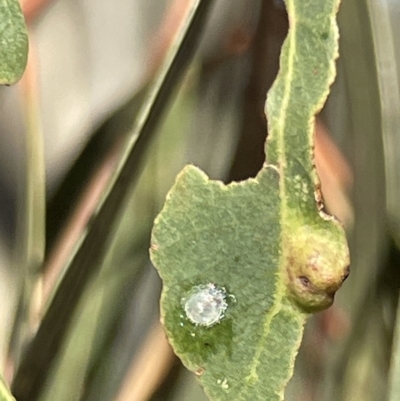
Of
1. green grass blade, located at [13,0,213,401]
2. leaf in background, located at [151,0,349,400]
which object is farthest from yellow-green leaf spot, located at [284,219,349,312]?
green grass blade, located at [13,0,213,401]

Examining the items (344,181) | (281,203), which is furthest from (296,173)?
(344,181)

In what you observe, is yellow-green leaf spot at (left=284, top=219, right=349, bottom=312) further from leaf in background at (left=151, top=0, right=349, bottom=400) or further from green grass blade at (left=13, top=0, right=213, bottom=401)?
green grass blade at (left=13, top=0, right=213, bottom=401)

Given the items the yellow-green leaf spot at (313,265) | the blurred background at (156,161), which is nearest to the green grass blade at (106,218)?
the blurred background at (156,161)

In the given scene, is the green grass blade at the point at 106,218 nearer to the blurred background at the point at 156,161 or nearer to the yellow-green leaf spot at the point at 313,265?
the blurred background at the point at 156,161

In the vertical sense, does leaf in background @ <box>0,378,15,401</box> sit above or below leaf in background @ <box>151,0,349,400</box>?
below

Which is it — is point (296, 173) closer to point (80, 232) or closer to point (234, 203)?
point (234, 203)

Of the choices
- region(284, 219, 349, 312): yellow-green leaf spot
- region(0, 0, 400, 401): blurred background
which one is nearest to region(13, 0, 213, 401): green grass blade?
region(0, 0, 400, 401): blurred background

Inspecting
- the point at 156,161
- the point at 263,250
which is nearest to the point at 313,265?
the point at 263,250
